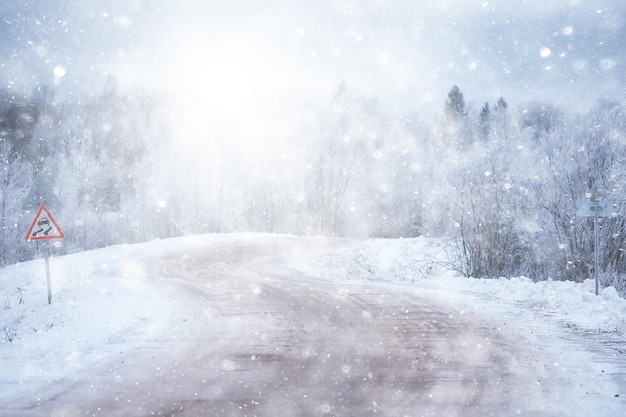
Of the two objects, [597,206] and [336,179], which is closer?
[597,206]

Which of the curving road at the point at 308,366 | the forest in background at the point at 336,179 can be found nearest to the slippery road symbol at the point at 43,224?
the curving road at the point at 308,366

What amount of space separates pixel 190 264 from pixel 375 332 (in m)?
13.0

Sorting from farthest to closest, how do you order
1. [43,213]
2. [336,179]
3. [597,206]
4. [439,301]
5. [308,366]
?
[336,179] → [439,301] → [597,206] → [43,213] → [308,366]

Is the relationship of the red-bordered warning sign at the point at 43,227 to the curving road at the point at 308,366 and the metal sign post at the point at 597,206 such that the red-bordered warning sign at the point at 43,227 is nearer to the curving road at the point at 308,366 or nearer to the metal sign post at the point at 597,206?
the curving road at the point at 308,366

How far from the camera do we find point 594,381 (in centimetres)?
626

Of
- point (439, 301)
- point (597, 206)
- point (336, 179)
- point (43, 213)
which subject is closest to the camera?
point (43, 213)

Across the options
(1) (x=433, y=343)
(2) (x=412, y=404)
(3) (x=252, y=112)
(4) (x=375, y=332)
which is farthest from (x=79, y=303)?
(3) (x=252, y=112)

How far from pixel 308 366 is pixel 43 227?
7715 mm

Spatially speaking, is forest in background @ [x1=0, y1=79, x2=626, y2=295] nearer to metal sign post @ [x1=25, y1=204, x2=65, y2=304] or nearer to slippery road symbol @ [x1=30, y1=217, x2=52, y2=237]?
metal sign post @ [x1=25, y1=204, x2=65, y2=304]

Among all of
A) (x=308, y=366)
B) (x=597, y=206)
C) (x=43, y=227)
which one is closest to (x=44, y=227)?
(x=43, y=227)

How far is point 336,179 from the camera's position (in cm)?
4872

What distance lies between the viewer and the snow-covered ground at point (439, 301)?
654cm

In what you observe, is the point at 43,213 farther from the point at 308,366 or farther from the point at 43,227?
the point at 308,366

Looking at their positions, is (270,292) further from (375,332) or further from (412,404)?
(412,404)
